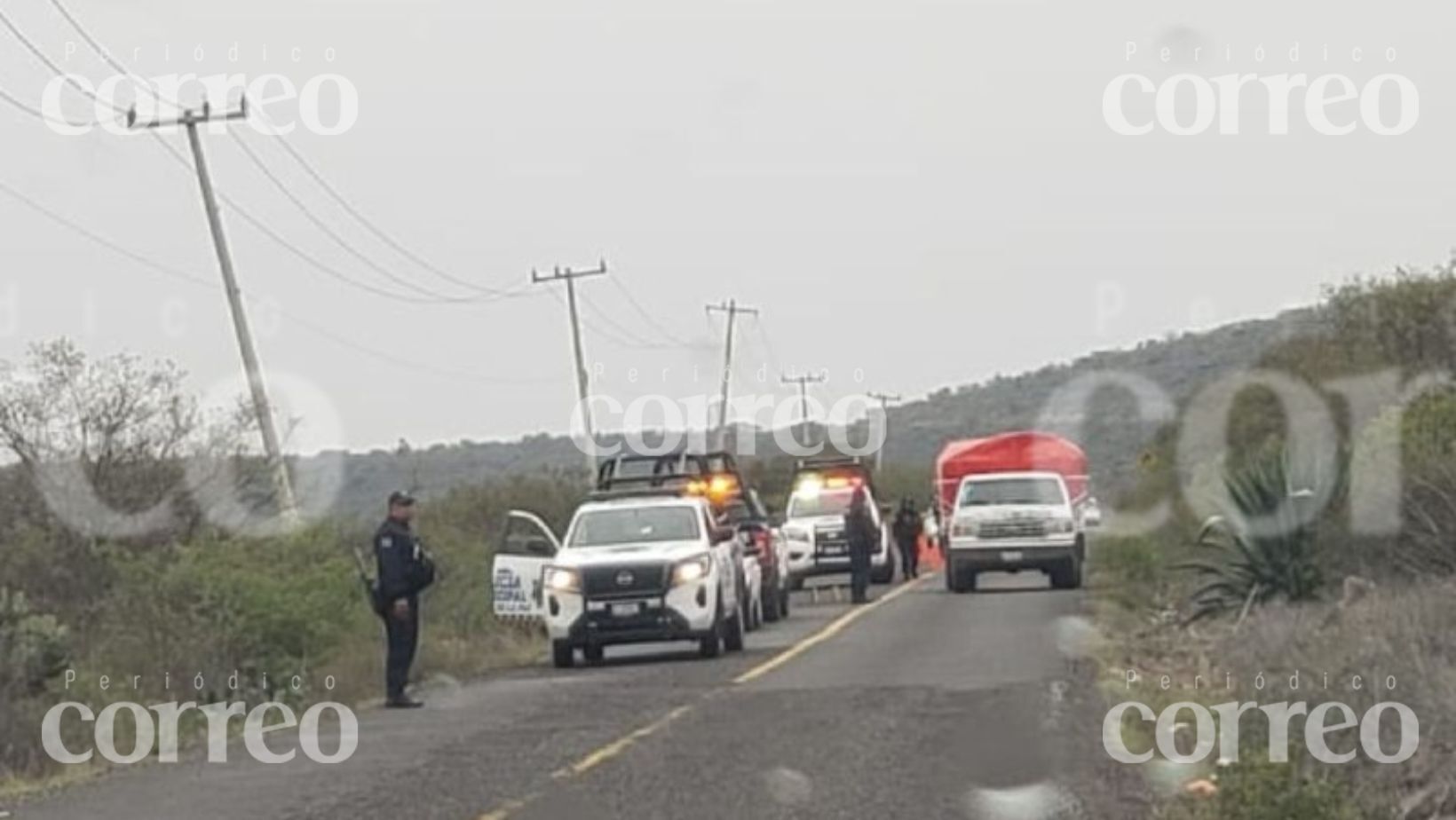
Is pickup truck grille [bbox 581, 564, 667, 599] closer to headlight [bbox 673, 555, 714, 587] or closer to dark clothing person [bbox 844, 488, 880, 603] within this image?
headlight [bbox 673, 555, 714, 587]

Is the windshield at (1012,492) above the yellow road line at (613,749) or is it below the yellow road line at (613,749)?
above

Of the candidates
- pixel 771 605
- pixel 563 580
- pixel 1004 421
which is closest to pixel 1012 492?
pixel 771 605

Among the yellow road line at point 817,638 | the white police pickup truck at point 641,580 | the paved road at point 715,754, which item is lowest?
the paved road at point 715,754

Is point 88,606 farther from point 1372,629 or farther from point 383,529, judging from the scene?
point 1372,629

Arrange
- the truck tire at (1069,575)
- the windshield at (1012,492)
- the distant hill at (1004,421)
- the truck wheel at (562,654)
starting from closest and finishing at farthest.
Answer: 1. the truck wheel at (562,654)
2. the windshield at (1012,492)
3. the truck tire at (1069,575)
4. the distant hill at (1004,421)

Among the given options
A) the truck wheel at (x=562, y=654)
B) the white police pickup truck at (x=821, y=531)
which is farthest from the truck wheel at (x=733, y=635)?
the white police pickup truck at (x=821, y=531)

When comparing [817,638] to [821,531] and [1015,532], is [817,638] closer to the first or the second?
[1015,532]

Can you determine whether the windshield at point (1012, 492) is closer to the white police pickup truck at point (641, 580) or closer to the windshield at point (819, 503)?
the windshield at point (819, 503)

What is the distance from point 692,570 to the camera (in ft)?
97.6

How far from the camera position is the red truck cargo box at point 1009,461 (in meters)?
61.0

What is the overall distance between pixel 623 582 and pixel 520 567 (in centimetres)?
555

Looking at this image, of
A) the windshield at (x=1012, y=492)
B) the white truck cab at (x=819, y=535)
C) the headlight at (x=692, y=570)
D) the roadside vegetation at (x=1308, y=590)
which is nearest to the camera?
the roadside vegetation at (x=1308, y=590)

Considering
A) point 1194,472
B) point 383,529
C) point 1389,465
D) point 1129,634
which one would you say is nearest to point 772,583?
point 1194,472

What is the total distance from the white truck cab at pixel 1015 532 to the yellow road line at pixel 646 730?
25.4ft
